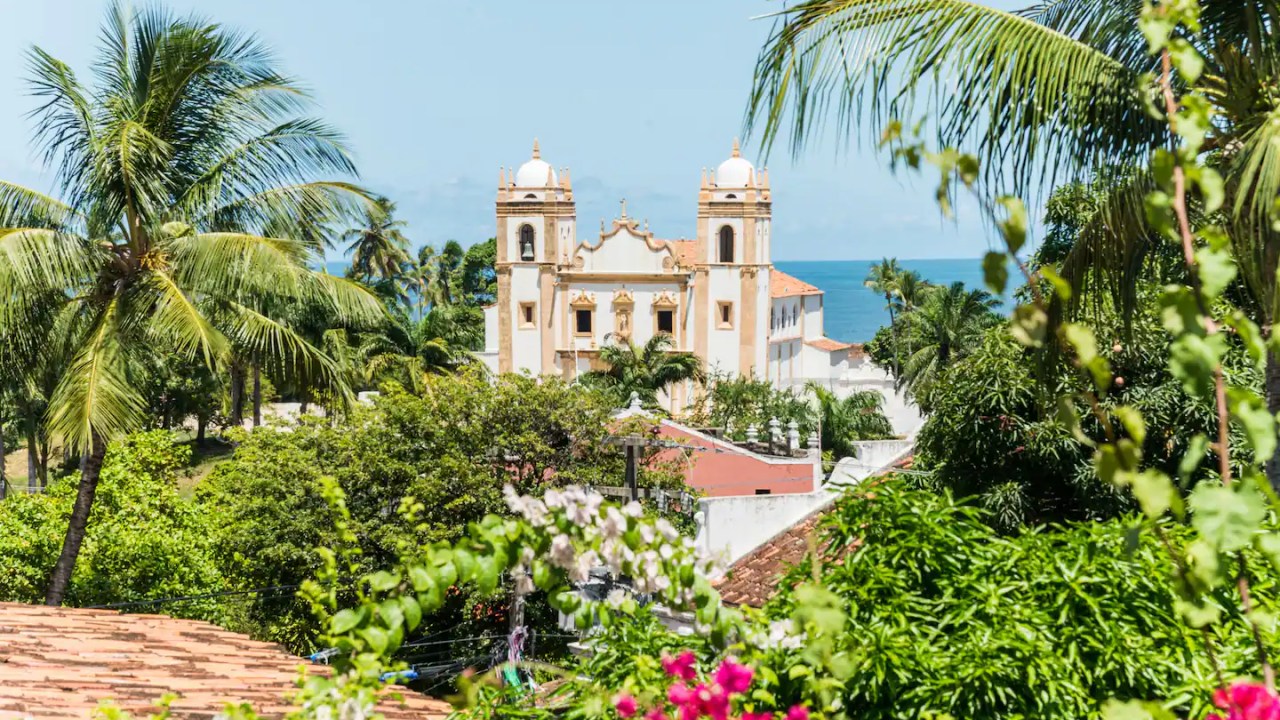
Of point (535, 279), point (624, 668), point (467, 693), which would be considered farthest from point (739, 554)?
point (535, 279)

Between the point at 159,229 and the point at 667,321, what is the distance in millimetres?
44809

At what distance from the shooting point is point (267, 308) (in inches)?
512

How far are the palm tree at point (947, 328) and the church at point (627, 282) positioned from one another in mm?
15899

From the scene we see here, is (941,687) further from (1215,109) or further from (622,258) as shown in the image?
(622,258)

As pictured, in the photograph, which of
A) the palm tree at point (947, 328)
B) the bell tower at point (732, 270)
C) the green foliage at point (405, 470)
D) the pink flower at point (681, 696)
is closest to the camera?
the pink flower at point (681, 696)

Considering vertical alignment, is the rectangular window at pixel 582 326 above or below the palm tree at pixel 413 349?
above

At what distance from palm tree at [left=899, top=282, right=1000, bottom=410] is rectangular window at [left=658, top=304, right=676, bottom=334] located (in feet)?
59.1

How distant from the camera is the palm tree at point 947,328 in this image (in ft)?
120

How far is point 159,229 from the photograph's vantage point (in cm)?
1062

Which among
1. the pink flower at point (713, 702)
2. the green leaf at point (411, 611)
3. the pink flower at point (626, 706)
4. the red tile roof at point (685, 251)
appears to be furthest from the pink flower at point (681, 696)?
the red tile roof at point (685, 251)

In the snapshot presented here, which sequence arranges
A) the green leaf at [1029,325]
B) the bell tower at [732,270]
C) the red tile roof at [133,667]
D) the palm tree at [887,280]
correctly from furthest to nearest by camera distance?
1. the bell tower at [732,270]
2. the palm tree at [887,280]
3. the red tile roof at [133,667]
4. the green leaf at [1029,325]

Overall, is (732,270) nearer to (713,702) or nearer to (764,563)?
(764,563)

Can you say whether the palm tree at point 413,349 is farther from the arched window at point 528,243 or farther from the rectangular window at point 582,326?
the rectangular window at point 582,326

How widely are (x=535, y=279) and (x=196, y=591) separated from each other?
3920cm
